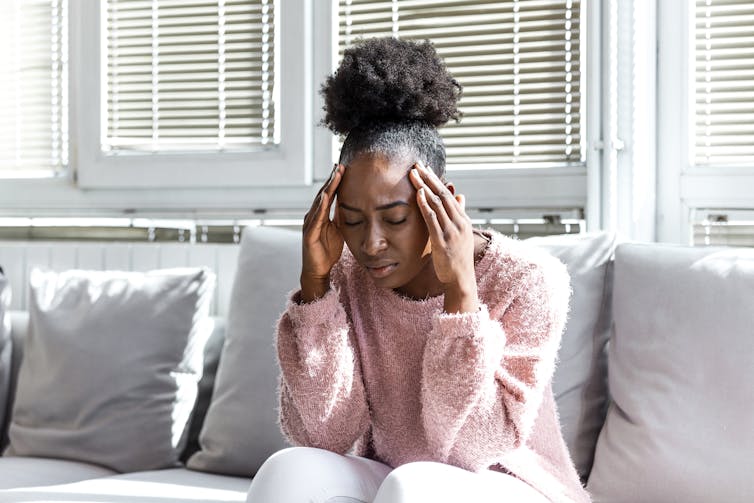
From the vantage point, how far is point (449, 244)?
4.37 ft

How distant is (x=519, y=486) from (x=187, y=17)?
1.86 meters

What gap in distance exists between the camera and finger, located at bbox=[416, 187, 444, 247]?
52.3 inches

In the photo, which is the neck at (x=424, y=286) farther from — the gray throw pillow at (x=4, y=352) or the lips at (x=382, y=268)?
the gray throw pillow at (x=4, y=352)

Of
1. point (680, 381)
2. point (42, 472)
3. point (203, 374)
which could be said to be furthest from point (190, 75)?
point (680, 381)

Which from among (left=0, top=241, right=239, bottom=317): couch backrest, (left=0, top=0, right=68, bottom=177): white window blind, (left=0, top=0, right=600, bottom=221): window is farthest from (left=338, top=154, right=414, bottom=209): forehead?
(left=0, top=0, right=68, bottom=177): white window blind

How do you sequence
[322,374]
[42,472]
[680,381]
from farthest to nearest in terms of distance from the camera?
[42,472] → [680,381] → [322,374]

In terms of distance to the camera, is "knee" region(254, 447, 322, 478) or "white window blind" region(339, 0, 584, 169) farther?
"white window blind" region(339, 0, 584, 169)

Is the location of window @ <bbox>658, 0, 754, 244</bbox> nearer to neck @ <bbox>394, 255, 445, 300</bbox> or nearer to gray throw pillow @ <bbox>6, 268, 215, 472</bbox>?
neck @ <bbox>394, 255, 445, 300</bbox>

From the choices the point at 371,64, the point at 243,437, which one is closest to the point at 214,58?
the point at 243,437

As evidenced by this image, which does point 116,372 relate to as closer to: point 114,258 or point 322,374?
point 114,258

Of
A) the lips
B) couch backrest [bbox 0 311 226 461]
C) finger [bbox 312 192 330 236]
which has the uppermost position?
finger [bbox 312 192 330 236]

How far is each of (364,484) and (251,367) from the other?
773 millimetres

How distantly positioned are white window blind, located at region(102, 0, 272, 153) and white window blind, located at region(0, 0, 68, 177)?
0.19m

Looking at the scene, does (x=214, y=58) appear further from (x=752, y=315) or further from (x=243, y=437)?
(x=752, y=315)
